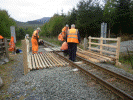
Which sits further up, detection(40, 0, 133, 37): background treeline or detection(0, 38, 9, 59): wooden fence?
detection(40, 0, 133, 37): background treeline

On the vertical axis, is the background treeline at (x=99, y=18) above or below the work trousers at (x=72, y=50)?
above

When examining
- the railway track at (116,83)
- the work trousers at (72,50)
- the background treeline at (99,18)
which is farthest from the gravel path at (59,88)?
the background treeline at (99,18)

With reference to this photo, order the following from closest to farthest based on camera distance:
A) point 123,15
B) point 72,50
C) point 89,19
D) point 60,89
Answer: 1. point 60,89
2. point 72,50
3. point 123,15
4. point 89,19

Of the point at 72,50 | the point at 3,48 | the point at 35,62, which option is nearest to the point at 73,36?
the point at 72,50

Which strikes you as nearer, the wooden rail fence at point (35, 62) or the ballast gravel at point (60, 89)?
the ballast gravel at point (60, 89)

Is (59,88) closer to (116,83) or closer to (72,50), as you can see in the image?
(116,83)

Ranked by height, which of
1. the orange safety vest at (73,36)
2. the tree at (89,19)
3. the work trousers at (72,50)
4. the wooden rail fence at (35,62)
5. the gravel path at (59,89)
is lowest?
the gravel path at (59,89)

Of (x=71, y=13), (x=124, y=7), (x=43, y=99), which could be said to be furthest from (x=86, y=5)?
(x=43, y=99)

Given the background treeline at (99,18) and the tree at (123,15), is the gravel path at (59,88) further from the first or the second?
the tree at (123,15)

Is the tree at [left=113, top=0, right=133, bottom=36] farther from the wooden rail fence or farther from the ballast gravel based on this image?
the ballast gravel

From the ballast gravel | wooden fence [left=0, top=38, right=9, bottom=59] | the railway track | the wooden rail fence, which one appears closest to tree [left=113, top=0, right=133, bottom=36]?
the wooden rail fence

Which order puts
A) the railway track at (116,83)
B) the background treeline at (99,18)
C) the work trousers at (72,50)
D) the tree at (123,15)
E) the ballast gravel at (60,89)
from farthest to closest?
the background treeline at (99,18)
the tree at (123,15)
the work trousers at (72,50)
the ballast gravel at (60,89)
the railway track at (116,83)

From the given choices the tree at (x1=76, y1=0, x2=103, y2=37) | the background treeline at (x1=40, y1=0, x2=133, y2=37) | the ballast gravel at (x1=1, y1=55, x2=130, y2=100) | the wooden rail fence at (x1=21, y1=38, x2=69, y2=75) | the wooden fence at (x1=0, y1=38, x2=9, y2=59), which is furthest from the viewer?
the tree at (x1=76, y1=0, x2=103, y2=37)

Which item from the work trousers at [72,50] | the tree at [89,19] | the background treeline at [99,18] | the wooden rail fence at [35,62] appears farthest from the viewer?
the tree at [89,19]
